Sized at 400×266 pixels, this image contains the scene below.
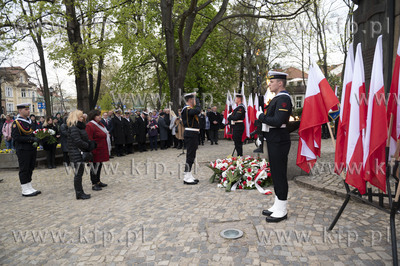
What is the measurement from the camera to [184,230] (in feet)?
14.1

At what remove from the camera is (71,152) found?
21.2 ft

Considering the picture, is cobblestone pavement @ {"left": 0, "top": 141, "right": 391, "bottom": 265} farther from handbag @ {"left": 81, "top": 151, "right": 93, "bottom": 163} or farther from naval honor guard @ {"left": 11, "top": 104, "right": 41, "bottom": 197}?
handbag @ {"left": 81, "top": 151, "right": 93, "bottom": 163}

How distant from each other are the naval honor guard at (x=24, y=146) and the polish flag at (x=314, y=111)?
6028 millimetres

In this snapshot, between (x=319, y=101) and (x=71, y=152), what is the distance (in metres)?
5.19

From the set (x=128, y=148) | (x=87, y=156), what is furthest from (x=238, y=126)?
(x=128, y=148)

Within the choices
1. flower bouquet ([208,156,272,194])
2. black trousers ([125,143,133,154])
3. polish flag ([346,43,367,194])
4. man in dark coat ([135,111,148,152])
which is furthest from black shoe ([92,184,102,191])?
man in dark coat ([135,111,148,152])

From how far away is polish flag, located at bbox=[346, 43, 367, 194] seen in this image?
3469 mm

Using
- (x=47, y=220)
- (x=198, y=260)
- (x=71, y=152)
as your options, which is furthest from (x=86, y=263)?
(x=71, y=152)

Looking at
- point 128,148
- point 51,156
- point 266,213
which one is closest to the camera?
point 266,213

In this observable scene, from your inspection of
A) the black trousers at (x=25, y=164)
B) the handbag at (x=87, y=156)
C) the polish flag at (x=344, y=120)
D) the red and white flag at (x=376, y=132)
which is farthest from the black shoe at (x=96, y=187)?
the red and white flag at (x=376, y=132)

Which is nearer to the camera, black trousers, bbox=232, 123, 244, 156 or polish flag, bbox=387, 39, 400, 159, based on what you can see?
polish flag, bbox=387, 39, 400, 159

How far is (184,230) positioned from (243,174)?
2600 millimetres

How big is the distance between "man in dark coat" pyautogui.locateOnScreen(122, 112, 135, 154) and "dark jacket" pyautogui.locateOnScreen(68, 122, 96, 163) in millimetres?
6836

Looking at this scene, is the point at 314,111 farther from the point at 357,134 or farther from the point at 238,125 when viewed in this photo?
the point at 238,125
